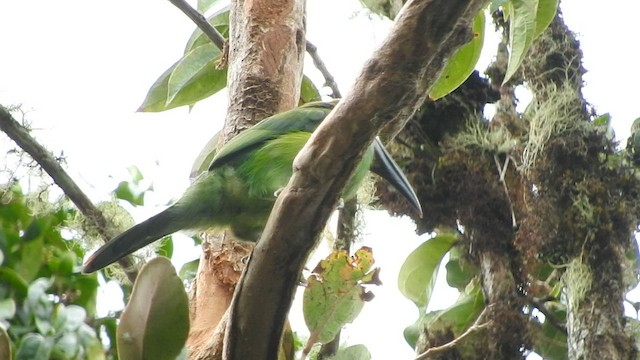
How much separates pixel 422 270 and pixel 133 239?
0.93 meters

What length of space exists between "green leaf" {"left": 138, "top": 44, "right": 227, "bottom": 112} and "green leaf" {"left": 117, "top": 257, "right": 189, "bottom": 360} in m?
0.86

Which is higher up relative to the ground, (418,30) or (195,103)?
(195,103)

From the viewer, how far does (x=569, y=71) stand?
2379mm

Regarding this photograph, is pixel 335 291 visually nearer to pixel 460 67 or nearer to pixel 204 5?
pixel 460 67

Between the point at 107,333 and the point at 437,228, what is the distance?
0.97 meters

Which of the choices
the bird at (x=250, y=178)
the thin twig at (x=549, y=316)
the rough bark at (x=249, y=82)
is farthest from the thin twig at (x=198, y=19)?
the thin twig at (x=549, y=316)

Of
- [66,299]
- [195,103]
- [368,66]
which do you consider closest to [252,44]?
[195,103]

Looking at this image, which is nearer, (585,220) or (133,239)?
(133,239)

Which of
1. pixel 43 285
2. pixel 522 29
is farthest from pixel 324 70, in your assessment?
pixel 43 285

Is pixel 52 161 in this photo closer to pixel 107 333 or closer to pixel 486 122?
pixel 107 333

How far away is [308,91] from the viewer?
7.55 ft

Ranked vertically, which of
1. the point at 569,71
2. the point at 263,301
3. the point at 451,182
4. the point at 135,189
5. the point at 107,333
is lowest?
the point at 263,301

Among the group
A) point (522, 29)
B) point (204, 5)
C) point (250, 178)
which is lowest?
point (250, 178)

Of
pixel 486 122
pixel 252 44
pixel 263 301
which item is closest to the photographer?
pixel 263 301
